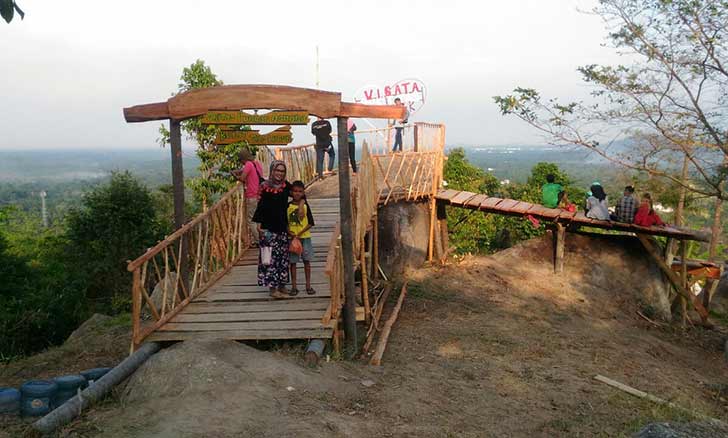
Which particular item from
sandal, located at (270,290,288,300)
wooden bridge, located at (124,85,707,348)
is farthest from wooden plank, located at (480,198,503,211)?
sandal, located at (270,290,288,300)

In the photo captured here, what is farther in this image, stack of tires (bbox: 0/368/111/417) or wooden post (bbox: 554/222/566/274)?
wooden post (bbox: 554/222/566/274)

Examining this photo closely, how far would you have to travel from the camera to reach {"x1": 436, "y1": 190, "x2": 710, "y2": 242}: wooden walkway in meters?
13.0

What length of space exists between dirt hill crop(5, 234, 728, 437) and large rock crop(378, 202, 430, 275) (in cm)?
115

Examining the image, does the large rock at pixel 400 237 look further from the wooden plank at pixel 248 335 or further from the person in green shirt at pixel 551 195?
the wooden plank at pixel 248 335

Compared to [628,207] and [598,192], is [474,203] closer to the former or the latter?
[598,192]

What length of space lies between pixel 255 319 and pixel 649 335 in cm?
897

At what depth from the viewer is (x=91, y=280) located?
18312 mm

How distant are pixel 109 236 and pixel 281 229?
13484 mm

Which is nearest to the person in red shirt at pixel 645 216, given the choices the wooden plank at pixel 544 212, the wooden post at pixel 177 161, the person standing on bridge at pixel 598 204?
the person standing on bridge at pixel 598 204

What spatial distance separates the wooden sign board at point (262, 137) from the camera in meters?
7.05

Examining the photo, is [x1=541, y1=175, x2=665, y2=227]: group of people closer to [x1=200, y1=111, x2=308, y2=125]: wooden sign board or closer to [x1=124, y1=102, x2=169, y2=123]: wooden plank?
[x1=200, y1=111, x2=308, y2=125]: wooden sign board

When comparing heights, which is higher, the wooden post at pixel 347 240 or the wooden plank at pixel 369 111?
the wooden plank at pixel 369 111

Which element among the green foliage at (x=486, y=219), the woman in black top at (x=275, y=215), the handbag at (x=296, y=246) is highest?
the woman in black top at (x=275, y=215)

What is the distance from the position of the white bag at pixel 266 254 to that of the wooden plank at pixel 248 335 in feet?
3.16
